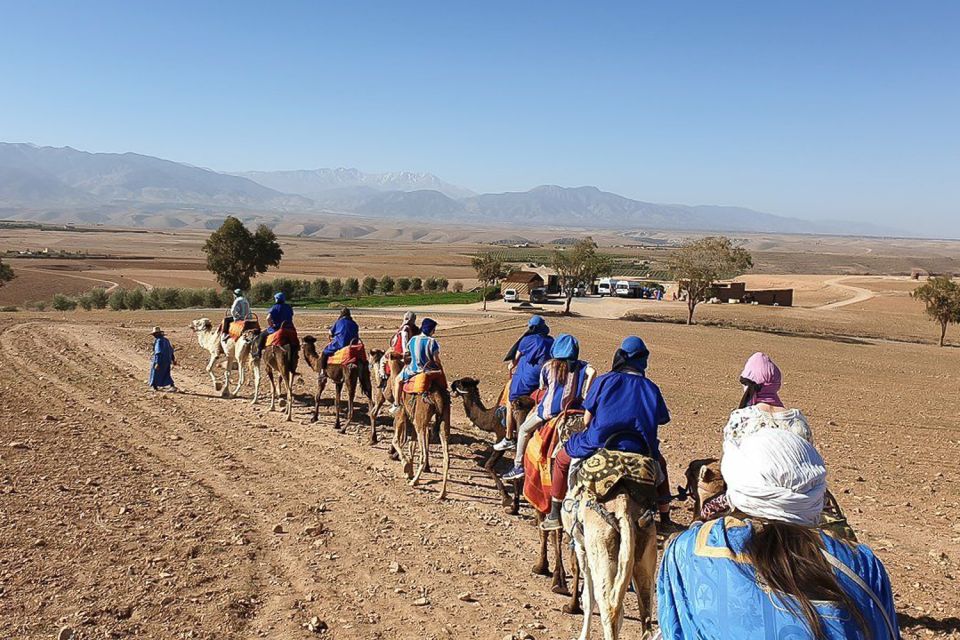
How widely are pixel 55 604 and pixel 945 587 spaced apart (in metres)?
9.26

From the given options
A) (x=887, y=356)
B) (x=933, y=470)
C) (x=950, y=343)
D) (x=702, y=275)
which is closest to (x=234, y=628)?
(x=933, y=470)

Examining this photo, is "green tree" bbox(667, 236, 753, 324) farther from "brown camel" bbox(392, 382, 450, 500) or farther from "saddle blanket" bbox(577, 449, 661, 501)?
"saddle blanket" bbox(577, 449, 661, 501)

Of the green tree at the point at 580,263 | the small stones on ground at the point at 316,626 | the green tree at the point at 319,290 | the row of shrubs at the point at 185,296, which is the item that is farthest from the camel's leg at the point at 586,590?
the green tree at the point at 319,290

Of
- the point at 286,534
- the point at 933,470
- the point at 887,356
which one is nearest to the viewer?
the point at 286,534

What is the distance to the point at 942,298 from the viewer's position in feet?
125

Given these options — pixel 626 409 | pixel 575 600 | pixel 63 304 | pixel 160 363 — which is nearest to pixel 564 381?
pixel 626 409

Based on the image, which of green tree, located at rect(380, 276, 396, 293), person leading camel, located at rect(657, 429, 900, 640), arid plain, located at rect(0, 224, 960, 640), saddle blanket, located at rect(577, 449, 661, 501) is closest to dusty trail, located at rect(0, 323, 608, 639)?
arid plain, located at rect(0, 224, 960, 640)

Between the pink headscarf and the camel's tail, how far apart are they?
193 centimetres

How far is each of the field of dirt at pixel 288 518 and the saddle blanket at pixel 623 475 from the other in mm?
1734

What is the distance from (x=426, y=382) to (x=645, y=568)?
5523 mm

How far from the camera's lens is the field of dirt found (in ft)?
22.4

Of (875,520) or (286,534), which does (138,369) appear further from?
(875,520)

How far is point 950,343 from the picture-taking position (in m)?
41.8

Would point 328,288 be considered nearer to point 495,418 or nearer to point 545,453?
point 495,418
